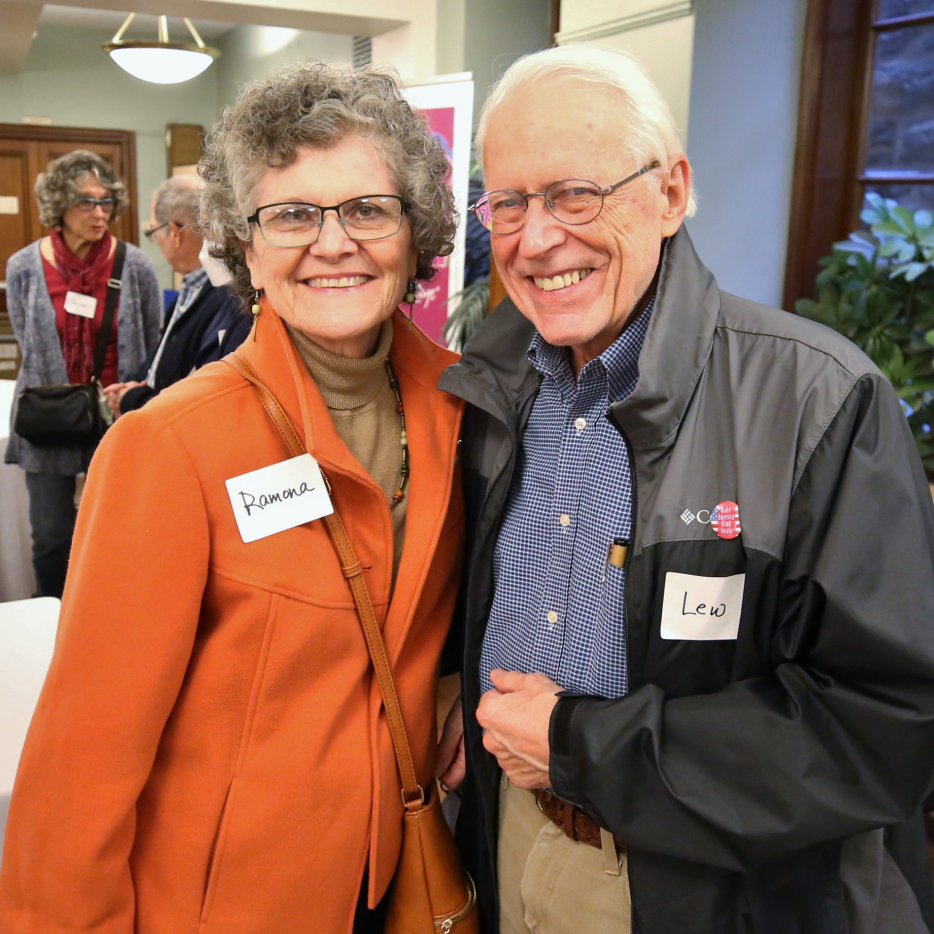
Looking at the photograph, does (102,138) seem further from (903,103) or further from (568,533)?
(568,533)

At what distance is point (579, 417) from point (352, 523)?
0.37m

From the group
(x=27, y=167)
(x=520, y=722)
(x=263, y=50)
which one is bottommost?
(x=520, y=722)

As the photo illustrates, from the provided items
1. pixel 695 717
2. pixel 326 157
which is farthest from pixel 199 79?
pixel 695 717

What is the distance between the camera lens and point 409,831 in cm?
133

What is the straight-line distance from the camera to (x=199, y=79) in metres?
9.88

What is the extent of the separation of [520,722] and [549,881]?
29 cm

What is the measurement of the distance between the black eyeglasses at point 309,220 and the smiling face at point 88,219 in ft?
9.53

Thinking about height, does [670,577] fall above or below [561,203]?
below

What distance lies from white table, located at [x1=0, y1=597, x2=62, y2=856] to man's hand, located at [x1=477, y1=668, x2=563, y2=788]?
37.9 inches

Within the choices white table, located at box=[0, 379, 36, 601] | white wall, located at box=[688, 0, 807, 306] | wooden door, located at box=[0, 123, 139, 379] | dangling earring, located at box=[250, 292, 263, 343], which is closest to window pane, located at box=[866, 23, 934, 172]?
white wall, located at box=[688, 0, 807, 306]

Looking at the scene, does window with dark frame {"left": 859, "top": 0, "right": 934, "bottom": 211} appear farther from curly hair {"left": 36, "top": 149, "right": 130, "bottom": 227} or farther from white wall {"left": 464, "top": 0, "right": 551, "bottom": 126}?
curly hair {"left": 36, "top": 149, "right": 130, "bottom": 227}

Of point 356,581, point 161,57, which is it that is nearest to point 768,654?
point 356,581

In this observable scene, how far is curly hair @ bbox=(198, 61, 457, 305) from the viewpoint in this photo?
50.0 inches

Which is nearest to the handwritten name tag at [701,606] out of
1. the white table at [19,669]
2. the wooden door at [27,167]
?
the white table at [19,669]
